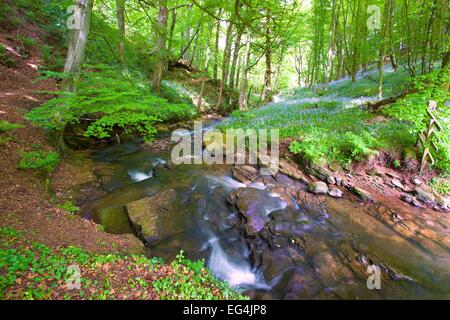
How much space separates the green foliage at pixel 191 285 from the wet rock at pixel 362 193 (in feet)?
18.1

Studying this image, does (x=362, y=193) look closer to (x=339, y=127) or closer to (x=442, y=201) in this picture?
(x=442, y=201)

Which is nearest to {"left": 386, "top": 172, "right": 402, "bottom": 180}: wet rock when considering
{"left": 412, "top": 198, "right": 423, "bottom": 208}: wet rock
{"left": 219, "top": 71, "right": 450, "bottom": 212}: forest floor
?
{"left": 219, "top": 71, "right": 450, "bottom": 212}: forest floor

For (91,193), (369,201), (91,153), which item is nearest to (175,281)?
(91,193)

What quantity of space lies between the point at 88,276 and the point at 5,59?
40.1 feet

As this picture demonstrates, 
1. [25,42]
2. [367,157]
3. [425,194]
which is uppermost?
[25,42]

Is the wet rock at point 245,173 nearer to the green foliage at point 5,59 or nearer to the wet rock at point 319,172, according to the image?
the wet rock at point 319,172

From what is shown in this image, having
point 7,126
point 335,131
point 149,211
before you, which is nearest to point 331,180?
point 335,131

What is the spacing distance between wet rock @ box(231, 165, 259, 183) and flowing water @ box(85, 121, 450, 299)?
300mm

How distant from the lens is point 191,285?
4105 mm

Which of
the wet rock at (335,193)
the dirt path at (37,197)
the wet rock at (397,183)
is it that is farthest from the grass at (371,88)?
the dirt path at (37,197)

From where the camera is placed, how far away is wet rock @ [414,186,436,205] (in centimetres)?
777

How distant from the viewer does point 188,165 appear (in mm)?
9609

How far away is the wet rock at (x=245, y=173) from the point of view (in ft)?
28.2

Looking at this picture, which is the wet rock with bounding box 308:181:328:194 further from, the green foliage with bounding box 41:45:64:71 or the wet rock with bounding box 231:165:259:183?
the green foliage with bounding box 41:45:64:71
